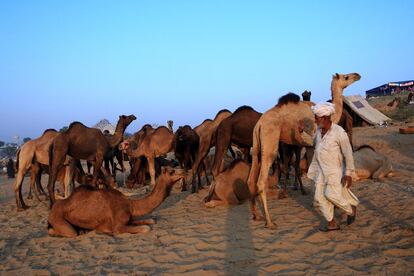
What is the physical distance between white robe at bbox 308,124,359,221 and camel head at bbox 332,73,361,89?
98.1 inches

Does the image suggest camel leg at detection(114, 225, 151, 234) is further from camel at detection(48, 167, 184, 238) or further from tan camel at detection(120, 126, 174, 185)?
tan camel at detection(120, 126, 174, 185)

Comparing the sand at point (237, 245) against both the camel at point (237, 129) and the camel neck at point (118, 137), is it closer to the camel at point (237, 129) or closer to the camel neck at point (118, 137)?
the camel at point (237, 129)

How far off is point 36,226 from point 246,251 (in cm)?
498

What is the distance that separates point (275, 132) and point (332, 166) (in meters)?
1.43

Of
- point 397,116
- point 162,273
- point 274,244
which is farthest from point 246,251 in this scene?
point 397,116

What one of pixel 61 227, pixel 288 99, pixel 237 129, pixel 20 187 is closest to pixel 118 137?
pixel 20 187

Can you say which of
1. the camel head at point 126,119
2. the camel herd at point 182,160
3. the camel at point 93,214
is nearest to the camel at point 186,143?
the camel herd at point 182,160

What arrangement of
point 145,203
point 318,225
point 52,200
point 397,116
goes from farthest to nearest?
1. point 397,116
2. point 52,200
3. point 145,203
4. point 318,225

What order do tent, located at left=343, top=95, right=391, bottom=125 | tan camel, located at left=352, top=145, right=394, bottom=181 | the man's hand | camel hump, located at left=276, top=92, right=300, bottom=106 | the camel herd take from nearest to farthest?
the man's hand, the camel herd, camel hump, located at left=276, top=92, right=300, bottom=106, tan camel, located at left=352, top=145, right=394, bottom=181, tent, located at left=343, top=95, right=391, bottom=125

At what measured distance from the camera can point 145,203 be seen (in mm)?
7402

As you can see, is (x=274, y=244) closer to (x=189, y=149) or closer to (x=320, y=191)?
(x=320, y=191)

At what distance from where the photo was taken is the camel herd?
7.13 metres

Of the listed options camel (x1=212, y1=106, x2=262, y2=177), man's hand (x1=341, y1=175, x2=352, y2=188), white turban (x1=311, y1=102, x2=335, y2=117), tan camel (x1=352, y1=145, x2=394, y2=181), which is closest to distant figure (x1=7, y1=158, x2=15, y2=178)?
camel (x1=212, y1=106, x2=262, y2=177)

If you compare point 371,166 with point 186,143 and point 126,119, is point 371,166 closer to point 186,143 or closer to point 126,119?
point 186,143
